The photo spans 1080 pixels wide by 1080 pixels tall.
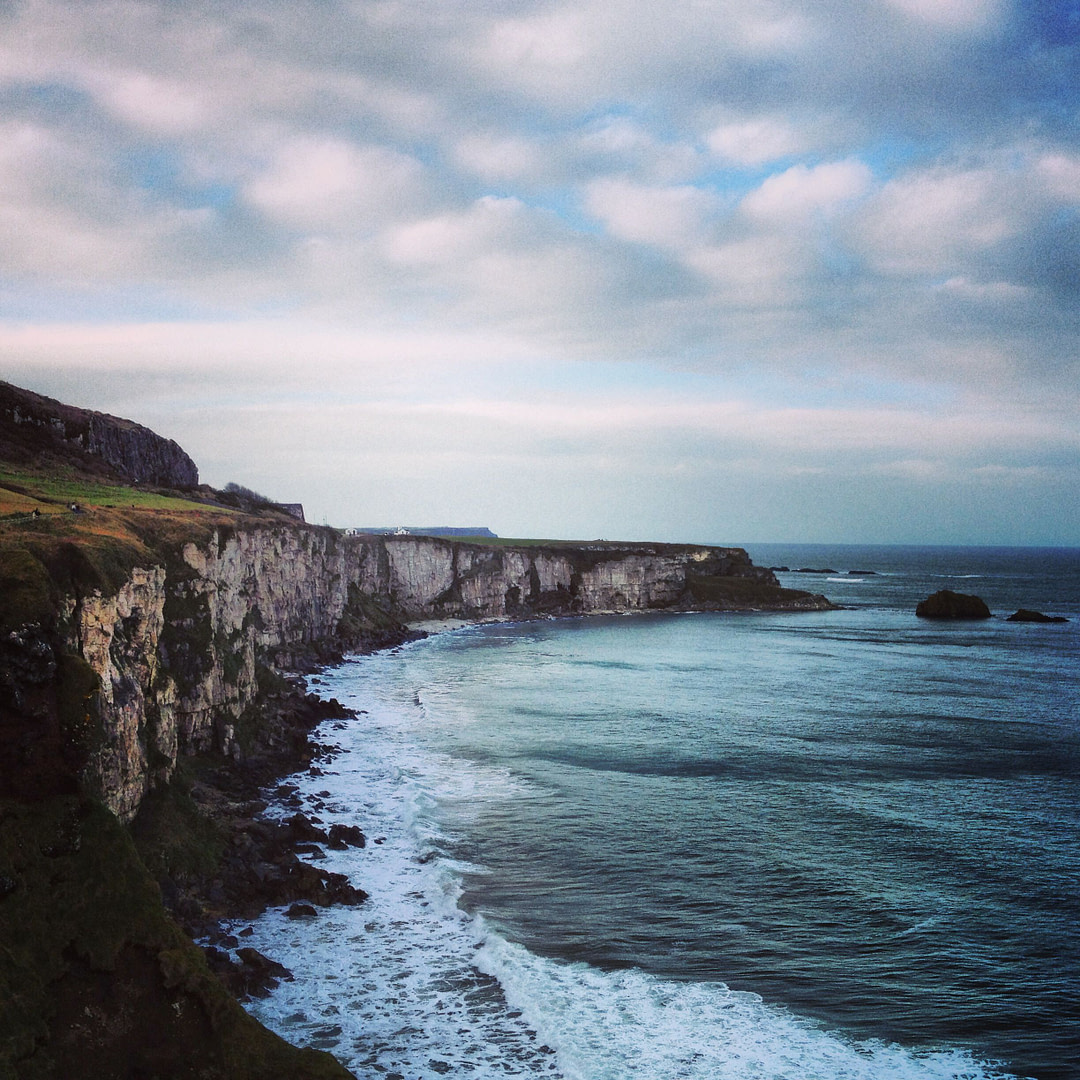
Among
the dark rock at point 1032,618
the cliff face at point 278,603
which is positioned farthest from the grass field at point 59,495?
the dark rock at point 1032,618

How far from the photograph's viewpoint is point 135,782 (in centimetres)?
A: 2377

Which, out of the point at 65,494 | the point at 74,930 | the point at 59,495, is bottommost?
the point at 74,930

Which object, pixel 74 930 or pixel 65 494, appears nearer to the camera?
pixel 74 930

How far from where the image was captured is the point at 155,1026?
15461 mm

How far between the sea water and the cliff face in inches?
236

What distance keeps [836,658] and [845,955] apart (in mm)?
59979

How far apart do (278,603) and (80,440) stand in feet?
67.4

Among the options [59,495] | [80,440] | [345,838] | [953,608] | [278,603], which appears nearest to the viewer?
[345,838]

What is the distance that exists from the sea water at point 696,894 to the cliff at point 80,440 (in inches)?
1158

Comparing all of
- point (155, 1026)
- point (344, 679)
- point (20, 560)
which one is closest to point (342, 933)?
point (155, 1026)

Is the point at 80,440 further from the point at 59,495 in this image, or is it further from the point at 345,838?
the point at 345,838

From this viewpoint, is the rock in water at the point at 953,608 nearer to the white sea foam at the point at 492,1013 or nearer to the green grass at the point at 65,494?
the green grass at the point at 65,494

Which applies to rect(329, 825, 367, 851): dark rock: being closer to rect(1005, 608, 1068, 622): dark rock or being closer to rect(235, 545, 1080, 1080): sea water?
rect(235, 545, 1080, 1080): sea water

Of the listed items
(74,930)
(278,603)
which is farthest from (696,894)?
(278,603)
